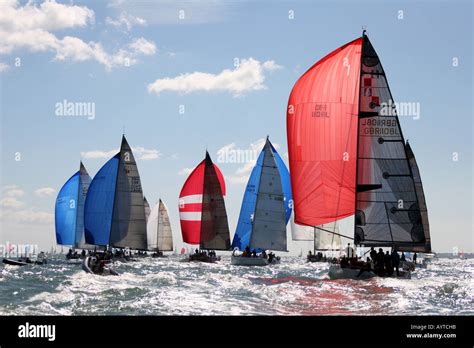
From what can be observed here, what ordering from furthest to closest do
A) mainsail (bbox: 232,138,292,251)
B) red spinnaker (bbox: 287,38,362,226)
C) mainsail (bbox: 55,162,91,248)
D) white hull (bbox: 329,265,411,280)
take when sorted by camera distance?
mainsail (bbox: 55,162,91,248) → mainsail (bbox: 232,138,292,251) → red spinnaker (bbox: 287,38,362,226) → white hull (bbox: 329,265,411,280)

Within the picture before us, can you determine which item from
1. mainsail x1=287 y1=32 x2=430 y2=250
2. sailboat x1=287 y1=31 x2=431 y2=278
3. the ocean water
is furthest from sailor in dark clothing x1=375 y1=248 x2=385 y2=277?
mainsail x1=287 y1=32 x2=430 y2=250

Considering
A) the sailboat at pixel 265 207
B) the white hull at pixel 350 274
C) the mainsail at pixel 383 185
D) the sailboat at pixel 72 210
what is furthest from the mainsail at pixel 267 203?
the white hull at pixel 350 274

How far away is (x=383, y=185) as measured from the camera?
3309 cm

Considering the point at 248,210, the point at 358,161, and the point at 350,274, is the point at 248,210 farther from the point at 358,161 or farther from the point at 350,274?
the point at 350,274

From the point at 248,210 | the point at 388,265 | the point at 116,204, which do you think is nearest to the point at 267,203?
the point at 248,210

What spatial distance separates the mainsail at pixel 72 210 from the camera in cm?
6569

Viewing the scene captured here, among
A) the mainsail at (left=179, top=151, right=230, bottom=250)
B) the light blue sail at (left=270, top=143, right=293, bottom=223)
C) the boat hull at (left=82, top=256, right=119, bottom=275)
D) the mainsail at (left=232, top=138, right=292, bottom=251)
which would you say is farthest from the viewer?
the mainsail at (left=179, top=151, right=230, bottom=250)

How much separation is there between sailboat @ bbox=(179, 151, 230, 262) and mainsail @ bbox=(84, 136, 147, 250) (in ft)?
25.2

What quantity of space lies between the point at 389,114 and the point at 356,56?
3730mm

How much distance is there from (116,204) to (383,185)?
2875cm

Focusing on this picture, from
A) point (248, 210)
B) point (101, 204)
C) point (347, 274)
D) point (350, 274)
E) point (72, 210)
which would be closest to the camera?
point (350, 274)

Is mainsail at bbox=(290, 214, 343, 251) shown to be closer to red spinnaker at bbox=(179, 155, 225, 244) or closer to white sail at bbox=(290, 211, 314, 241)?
white sail at bbox=(290, 211, 314, 241)

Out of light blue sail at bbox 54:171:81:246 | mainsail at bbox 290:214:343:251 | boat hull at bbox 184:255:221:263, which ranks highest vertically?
light blue sail at bbox 54:171:81:246

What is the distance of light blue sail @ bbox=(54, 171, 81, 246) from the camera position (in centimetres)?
6575
